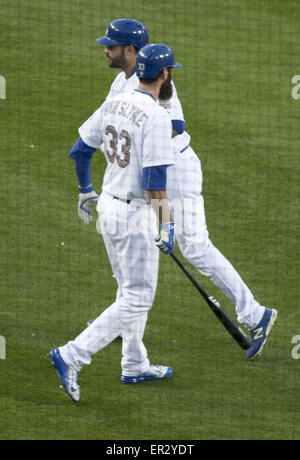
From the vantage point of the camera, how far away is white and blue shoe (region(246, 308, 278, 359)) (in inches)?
235

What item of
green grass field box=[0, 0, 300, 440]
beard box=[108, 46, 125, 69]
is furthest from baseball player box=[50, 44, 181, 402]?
beard box=[108, 46, 125, 69]

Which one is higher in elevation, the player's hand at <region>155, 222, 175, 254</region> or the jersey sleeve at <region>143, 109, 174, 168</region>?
the jersey sleeve at <region>143, 109, 174, 168</region>

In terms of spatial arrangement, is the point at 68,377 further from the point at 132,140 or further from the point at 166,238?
the point at 132,140

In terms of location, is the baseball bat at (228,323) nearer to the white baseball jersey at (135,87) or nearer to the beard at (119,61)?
the white baseball jersey at (135,87)

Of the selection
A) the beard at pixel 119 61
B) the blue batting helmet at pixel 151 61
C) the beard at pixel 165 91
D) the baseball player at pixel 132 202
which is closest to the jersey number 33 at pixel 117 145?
the baseball player at pixel 132 202

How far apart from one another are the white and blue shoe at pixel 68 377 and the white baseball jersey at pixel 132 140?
3.08 ft

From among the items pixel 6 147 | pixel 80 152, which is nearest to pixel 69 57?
pixel 6 147

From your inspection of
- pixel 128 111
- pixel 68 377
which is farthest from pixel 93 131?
pixel 68 377

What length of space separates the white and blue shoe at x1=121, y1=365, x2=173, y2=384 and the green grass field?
0.05 metres

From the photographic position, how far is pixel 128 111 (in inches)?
207

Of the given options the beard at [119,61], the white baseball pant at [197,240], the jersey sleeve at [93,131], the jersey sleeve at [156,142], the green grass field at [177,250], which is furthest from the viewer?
the white baseball pant at [197,240]

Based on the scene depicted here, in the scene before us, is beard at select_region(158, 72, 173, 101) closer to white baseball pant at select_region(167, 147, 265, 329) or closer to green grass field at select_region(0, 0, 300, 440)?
white baseball pant at select_region(167, 147, 265, 329)

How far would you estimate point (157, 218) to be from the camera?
5418mm

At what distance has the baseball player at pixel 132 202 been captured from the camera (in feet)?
17.2
